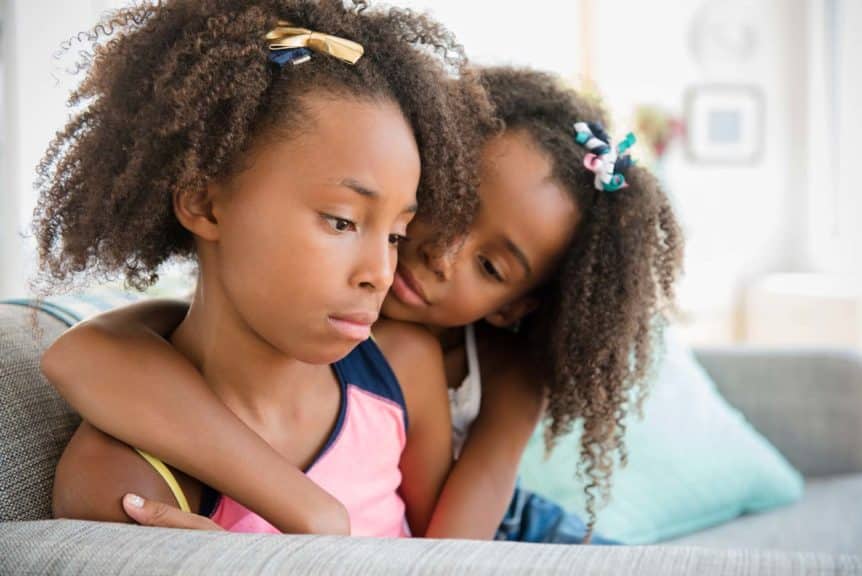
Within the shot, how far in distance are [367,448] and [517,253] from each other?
35 centimetres

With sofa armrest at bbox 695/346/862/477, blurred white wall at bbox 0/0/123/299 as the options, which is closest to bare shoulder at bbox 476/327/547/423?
sofa armrest at bbox 695/346/862/477

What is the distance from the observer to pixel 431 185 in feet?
3.64

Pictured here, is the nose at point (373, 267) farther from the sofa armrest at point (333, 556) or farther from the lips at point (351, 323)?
the sofa armrest at point (333, 556)

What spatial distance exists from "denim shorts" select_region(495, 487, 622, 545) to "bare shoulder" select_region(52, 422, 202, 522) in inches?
26.4

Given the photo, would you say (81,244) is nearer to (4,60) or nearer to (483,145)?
(483,145)

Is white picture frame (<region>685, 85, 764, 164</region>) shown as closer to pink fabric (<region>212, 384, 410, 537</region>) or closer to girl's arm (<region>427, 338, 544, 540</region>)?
girl's arm (<region>427, 338, 544, 540</region>)

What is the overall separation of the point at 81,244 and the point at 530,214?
1.90 feet

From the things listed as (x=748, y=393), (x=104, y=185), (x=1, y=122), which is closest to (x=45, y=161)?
(x=104, y=185)

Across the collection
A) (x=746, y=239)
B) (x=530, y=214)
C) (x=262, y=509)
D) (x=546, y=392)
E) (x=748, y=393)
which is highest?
(x=530, y=214)

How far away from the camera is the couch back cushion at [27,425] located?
→ 941 millimetres

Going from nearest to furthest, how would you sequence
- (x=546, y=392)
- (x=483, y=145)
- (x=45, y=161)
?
(x=45, y=161) < (x=483, y=145) < (x=546, y=392)

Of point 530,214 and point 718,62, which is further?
point 718,62

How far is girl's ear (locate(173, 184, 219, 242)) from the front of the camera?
980 mm

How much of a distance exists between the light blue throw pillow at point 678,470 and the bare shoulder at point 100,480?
1008mm
